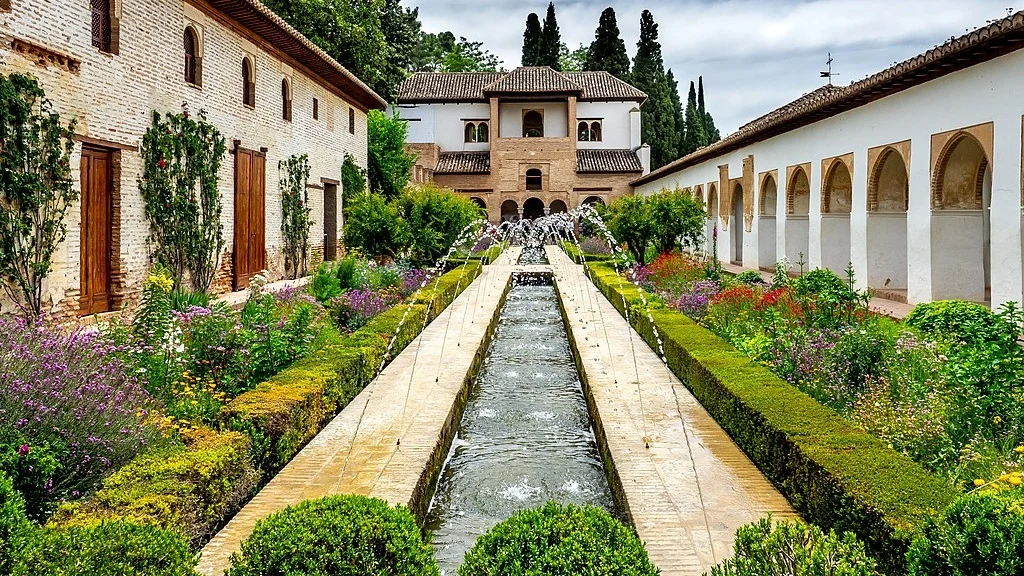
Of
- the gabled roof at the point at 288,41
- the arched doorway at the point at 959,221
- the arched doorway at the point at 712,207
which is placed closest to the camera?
the arched doorway at the point at 959,221

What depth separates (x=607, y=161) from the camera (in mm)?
41781

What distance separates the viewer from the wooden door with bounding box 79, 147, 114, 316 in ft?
33.0

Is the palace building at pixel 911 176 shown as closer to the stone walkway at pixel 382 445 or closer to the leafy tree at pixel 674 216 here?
the leafy tree at pixel 674 216

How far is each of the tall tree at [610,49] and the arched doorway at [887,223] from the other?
36.7 metres

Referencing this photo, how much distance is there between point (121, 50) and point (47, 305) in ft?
11.0

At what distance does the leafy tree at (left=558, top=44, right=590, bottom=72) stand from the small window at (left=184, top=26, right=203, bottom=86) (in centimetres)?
5045

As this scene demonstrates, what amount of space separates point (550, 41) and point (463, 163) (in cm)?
1369

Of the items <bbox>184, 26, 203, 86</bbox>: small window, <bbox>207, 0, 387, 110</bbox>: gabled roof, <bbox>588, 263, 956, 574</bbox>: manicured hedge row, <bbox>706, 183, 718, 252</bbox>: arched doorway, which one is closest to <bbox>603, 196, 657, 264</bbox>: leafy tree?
<bbox>706, 183, 718, 252</bbox>: arched doorway

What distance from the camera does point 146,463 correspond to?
4141 mm

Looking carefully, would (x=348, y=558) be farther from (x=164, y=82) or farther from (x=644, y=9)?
(x=644, y=9)

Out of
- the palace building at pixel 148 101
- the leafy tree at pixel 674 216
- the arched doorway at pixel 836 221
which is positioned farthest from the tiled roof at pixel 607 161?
the arched doorway at pixel 836 221

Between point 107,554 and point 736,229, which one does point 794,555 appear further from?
point 736,229

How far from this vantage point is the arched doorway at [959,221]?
38.1 feet

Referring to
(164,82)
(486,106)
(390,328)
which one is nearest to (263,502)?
(390,328)
